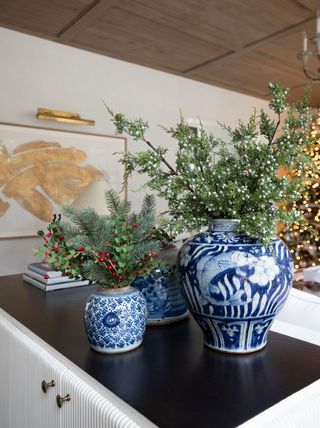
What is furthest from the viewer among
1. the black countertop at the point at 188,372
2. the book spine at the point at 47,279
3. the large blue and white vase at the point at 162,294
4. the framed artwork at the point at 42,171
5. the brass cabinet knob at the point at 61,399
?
the framed artwork at the point at 42,171

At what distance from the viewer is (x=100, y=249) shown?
2.71 ft

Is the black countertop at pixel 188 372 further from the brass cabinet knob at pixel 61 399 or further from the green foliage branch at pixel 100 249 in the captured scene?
the green foliage branch at pixel 100 249

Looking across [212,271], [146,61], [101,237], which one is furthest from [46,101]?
[212,271]

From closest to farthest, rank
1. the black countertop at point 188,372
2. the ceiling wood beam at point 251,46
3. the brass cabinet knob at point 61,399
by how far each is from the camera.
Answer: the black countertop at point 188,372 → the brass cabinet knob at point 61,399 → the ceiling wood beam at point 251,46

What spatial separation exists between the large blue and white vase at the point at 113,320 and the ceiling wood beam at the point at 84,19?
2010 mm

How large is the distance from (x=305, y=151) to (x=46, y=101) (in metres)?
2.44

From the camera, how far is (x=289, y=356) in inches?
32.7

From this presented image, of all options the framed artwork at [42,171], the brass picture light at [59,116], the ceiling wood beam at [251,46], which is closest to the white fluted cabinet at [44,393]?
the framed artwork at [42,171]

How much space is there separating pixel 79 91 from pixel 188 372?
270 cm

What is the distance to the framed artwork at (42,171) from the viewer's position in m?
2.64

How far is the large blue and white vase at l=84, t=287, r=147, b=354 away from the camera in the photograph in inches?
31.9

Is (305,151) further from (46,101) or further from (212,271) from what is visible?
(46,101)

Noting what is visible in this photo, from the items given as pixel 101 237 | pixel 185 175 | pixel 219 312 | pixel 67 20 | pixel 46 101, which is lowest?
pixel 219 312

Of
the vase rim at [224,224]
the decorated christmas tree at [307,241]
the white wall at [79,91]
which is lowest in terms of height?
the decorated christmas tree at [307,241]
